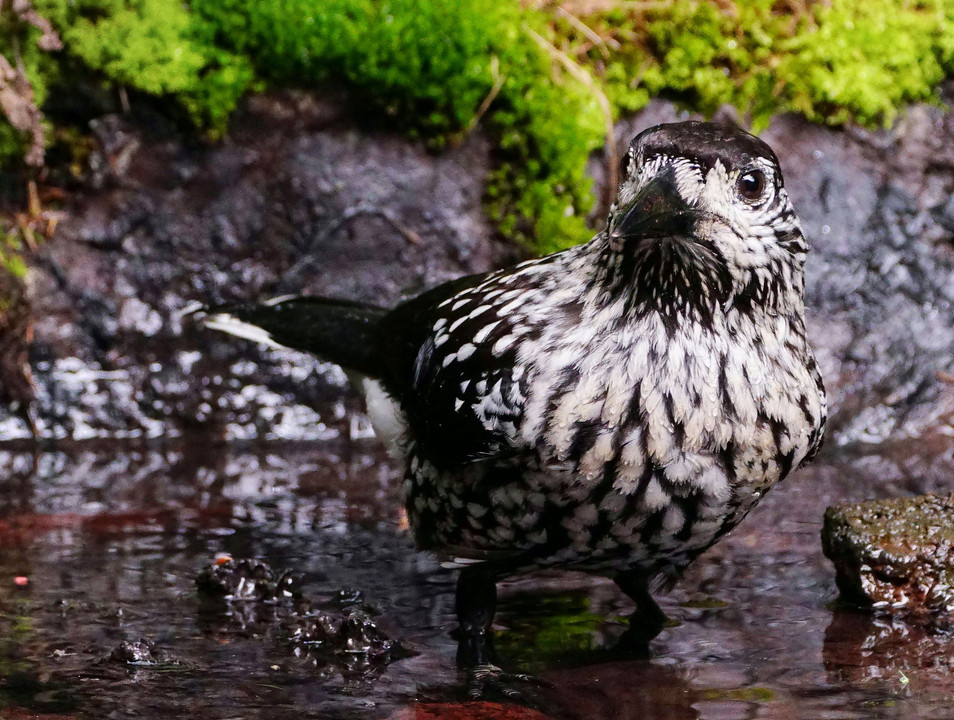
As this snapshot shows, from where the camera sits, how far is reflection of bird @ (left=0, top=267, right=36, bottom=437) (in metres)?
5.30

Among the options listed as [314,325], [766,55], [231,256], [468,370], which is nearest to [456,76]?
[231,256]

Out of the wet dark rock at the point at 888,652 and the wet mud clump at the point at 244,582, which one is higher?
the wet mud clump at the point at 244,582

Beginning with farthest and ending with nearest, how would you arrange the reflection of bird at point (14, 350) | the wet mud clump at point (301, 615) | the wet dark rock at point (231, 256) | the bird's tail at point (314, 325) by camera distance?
the wet dark rock at point (231, 256)
the reflection of bird at point (14, 350)
the bird's tail at point (314, 325)
the wet mud clump at point (301, 615)

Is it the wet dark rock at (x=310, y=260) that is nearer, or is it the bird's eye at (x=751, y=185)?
the bird's eye at (x=751, y=185)

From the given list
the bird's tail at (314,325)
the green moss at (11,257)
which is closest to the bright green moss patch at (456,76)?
the green moss at (11,257)

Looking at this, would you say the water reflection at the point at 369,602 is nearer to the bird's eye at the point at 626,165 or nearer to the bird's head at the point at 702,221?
the bird's head at the point at 702,221

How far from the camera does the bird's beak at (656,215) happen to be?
269 cm

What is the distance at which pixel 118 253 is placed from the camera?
18.3 ft

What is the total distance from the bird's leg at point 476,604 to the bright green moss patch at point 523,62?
2572 mm

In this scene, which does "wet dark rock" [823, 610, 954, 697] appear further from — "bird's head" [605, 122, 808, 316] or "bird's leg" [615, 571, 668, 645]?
"bird's head" [605, 122, 808, 316]

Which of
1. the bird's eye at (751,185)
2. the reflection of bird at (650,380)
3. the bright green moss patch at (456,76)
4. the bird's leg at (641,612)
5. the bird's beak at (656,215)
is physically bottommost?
the bird's leg at (641,612)

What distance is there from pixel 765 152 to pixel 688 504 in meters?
0.92

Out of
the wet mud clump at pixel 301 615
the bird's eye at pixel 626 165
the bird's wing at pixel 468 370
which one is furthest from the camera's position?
the wet mud clump at pixel 301 615

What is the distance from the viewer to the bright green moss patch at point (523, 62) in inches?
215
